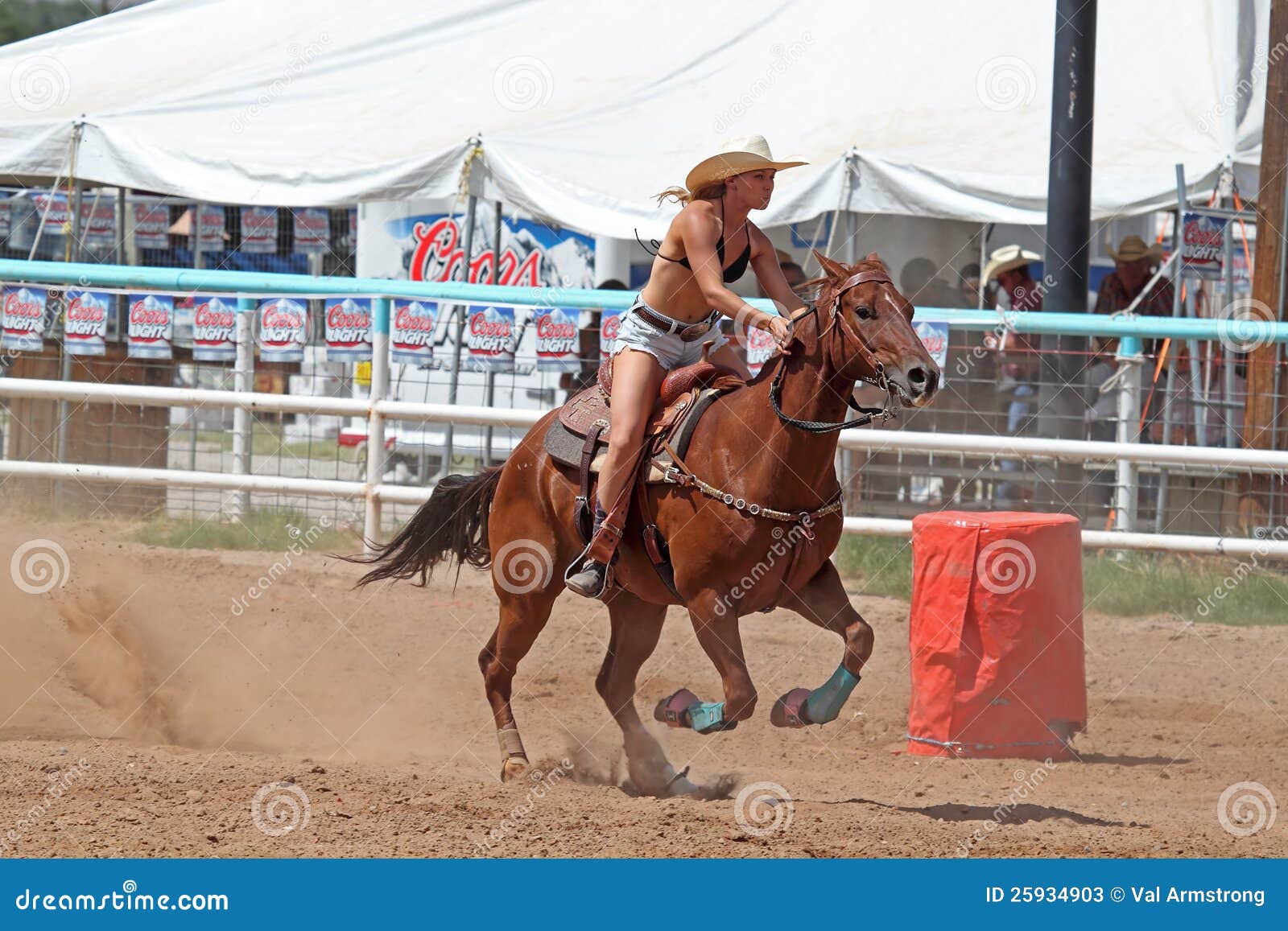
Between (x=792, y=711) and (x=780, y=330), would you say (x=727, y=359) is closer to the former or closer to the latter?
(x=780, y=330)

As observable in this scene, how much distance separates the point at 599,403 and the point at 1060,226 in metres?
4.77

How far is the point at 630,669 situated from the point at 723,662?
1.11m

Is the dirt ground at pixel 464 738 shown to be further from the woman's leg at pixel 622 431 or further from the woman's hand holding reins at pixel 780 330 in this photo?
the woman's hand holding reins at pixel 780 330

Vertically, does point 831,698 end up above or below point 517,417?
below

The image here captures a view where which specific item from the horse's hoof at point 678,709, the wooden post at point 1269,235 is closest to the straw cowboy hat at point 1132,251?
the wooden post at point 1269,235

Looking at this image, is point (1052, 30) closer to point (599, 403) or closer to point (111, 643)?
point (599, 403)

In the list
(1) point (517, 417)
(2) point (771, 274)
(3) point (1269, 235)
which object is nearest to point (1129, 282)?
(3) point (1269, 235)

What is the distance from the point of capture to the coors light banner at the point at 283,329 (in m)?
10.4

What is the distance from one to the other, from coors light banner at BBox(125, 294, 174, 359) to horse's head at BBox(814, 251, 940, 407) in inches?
265

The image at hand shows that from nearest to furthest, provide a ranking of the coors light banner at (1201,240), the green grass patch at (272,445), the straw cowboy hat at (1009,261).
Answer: the green grass patch at (272,445) < the coors light banner at (1201,240) < the straw cowboy hat at (1009,261)

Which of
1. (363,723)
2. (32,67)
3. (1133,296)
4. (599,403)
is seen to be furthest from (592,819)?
(32,67)

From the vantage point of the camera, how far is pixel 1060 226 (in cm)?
965

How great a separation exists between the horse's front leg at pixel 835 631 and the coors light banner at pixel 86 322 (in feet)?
22.9

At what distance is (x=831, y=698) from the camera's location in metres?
5.29
